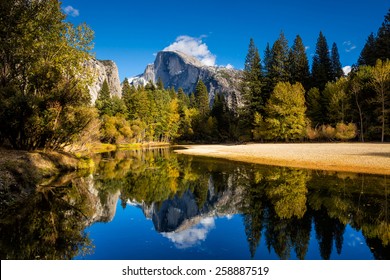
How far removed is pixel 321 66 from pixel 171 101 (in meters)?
42.9

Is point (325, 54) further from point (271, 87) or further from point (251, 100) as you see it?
point (251, 100)

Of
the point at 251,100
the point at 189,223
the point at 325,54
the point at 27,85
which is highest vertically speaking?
the point at 325,54

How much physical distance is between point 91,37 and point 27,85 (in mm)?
5914

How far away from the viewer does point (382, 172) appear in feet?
49.3

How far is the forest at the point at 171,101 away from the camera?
680 inches

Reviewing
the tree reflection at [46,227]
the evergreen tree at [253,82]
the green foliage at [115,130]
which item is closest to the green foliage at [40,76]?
the tree reflection at [46,227]

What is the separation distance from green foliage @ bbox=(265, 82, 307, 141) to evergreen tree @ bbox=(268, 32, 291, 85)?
8463 millimetres

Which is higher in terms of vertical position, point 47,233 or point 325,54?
point 325,54

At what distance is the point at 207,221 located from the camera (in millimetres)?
9320

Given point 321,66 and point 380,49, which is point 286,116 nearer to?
point 321,66

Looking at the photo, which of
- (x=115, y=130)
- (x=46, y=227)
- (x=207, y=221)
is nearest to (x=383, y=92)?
(x=207, y=221)

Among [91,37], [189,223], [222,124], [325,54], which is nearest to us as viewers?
[189,223]

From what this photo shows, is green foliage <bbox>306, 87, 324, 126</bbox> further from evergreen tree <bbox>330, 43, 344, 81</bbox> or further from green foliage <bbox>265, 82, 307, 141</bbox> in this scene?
evergreen tree <bbox>330, 43, 344, 81</bbox>
